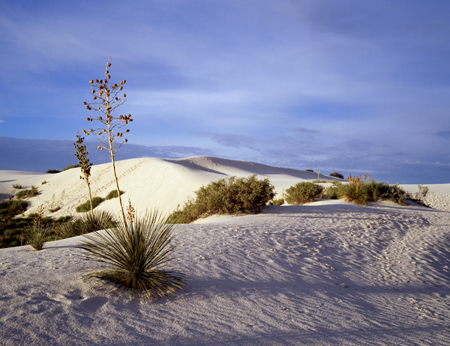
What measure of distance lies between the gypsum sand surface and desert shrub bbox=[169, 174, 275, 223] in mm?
3142

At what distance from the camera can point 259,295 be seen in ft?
15.3

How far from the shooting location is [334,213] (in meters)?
11.9

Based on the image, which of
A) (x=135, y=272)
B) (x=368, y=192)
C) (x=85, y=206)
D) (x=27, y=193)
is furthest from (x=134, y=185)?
(x=135, y=272)

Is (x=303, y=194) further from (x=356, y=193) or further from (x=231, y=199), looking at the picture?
(x=231, y=199)

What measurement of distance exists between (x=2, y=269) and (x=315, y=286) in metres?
5.27

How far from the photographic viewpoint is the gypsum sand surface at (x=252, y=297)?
11.4 feet

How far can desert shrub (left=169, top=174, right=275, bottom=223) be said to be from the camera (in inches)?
461

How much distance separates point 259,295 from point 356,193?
12.8 m

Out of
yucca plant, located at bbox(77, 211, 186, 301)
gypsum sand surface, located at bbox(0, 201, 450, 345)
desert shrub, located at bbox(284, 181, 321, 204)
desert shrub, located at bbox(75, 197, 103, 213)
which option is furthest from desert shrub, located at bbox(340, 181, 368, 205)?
desert shrub, located at bbox(75, 197, 103, 213)

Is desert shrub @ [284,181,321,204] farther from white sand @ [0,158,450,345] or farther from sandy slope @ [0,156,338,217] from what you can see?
white sand @ [0,158,450,345]

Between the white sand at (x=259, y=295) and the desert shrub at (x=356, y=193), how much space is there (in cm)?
608

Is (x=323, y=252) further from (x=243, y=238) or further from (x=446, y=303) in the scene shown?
(x=446, y=303)

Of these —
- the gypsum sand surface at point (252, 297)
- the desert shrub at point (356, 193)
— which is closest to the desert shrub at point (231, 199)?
the gypsum sand surface at point (252, 297)

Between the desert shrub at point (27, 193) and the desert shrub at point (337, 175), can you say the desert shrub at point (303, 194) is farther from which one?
the desert shrub at point (337, 175)
